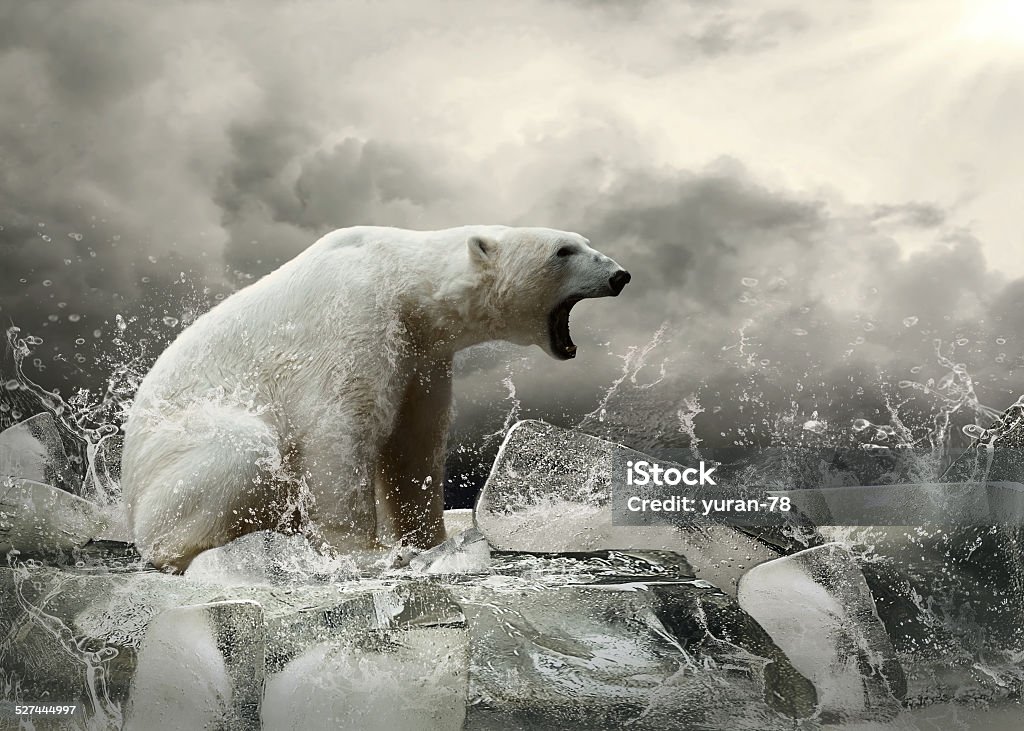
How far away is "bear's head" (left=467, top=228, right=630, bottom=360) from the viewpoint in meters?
2.19

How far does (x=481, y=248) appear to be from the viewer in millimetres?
2203

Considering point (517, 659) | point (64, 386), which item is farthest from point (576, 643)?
point (64, 386)

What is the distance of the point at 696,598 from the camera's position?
2170 millimetres

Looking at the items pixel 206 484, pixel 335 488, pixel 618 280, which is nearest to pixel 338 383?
pixel 335 488

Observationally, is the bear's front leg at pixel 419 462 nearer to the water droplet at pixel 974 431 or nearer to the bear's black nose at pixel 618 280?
the bear's black nose at pixel 618 280

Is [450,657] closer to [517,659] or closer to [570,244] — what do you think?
[517,659]

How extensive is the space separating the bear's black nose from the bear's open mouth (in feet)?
A: 0.26

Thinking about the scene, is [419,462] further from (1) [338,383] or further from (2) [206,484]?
(2) [206,484]

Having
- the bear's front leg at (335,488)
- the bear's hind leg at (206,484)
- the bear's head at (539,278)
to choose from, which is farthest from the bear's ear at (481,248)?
the bear's hind leg at (206,484)

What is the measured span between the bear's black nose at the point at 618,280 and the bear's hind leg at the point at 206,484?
32.4 inches

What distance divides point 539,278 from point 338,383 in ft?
1.68

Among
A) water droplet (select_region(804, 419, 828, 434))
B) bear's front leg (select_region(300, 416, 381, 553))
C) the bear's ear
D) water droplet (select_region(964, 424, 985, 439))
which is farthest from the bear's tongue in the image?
water droplet (select_region(964, 424, 985, 439))

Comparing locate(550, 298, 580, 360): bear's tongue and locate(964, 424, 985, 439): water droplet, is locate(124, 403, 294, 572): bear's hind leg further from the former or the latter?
locate(964, 424, 985, 439): water droplet

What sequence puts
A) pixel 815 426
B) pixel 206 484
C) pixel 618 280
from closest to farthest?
pixel 206 484 → pixel 618 280 → pixel 815 426
